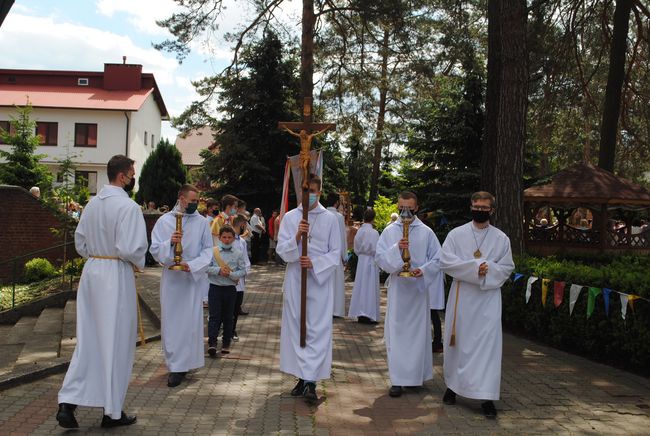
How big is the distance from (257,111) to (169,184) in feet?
43.0

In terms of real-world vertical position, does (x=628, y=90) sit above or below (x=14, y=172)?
above

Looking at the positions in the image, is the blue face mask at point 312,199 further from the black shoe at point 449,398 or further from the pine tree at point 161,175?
the pine tree at point 161,175

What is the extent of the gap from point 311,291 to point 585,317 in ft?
13.4

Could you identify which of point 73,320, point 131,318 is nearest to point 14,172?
point 73,320

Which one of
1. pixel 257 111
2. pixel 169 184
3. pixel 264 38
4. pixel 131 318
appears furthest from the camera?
pixel 169 184

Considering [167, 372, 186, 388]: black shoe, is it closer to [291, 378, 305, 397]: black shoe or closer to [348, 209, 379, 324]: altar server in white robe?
[291, 378, 305, 397]: black shoe

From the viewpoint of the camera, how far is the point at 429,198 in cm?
2106

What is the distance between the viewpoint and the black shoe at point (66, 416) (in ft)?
19.5

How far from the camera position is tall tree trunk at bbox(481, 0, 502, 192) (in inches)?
526

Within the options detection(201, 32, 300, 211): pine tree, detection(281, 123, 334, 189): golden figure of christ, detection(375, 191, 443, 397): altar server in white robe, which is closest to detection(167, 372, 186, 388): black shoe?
detection(375, 191, 443, 397): altar server in white robe

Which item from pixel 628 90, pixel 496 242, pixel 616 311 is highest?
pixel 628 90

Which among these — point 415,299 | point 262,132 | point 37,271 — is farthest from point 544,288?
point 262,132

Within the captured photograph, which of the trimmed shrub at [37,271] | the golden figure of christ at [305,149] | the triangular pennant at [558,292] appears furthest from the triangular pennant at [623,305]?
the trimmed shrub at [37,271]

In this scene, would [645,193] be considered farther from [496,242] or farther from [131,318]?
[131,318]
